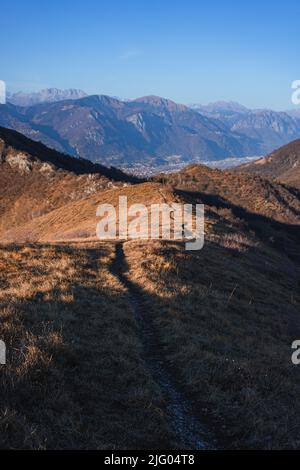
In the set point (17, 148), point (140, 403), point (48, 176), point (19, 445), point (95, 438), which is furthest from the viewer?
point (17, 148)

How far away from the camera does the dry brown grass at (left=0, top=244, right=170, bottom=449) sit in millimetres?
7539

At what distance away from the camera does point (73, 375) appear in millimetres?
9500

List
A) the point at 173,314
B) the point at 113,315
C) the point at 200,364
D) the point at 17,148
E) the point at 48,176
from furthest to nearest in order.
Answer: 1. the point at 17,148
2. the point at 48,176
3. the point at 173,314
4. the point at 113,315
5. the point at 200,364

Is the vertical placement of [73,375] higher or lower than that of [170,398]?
higher

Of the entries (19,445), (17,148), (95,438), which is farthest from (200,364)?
(17,148)

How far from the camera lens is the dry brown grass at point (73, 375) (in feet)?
24.7

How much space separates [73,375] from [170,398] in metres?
2.12

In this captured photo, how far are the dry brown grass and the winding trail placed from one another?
311 millimetres

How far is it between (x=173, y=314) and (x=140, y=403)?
6.32 m

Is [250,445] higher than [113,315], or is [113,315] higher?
[113,315]

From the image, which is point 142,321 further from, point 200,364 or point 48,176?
point 48,176

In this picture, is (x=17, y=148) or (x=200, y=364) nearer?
(x=200, y=364)

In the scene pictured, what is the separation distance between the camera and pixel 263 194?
10494cm

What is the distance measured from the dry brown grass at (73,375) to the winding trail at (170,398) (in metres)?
0.31
